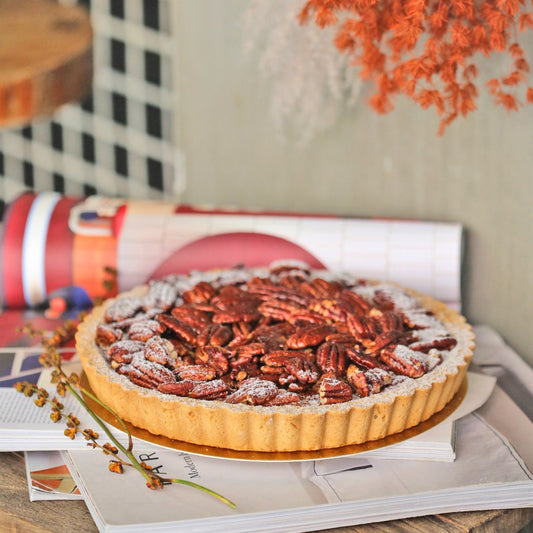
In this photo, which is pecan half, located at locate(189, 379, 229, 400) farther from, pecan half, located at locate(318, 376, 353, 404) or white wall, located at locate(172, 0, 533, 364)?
white wall, located at locate(172, 0, 533, 364)

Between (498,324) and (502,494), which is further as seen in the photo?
(498,324)

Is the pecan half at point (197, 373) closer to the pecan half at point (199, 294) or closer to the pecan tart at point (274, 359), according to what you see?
the pecan tart at point (274, 359)

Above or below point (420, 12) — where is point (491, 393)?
below

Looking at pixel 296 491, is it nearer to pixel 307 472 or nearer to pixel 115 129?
pixel 307 472

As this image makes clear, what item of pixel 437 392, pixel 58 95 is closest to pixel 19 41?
pixel 58 95

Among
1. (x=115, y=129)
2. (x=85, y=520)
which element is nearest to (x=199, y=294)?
(x=85, y=520)

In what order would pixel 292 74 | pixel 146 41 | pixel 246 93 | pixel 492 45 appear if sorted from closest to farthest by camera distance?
pixel 492 45 < pixel 292 74 < pixel 246 93 < pixel 146 41

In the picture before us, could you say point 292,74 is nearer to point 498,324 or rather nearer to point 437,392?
point 498,324

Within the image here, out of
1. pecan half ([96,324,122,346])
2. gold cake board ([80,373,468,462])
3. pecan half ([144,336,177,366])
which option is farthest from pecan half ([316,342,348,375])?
pecan half ([96,324,122,346])
